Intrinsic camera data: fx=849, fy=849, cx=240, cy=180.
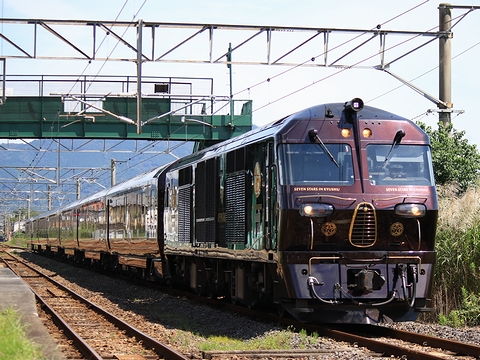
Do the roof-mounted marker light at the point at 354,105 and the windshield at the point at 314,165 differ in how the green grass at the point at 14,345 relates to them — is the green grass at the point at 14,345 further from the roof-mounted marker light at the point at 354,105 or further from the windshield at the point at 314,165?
the roof-mounted marker light at the point at 354,105

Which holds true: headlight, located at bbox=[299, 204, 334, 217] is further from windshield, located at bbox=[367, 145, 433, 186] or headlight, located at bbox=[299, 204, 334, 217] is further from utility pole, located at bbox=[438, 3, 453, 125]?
utility pole, located at bbox=[438, 3, 453, 125]

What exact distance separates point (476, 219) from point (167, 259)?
9423 millimetres

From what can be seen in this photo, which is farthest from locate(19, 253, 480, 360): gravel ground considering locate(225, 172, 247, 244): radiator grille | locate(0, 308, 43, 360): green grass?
locate(0, 308, 43, 360): green grass

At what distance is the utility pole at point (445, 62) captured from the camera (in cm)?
1873

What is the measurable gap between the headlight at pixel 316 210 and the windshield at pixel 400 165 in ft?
2.73

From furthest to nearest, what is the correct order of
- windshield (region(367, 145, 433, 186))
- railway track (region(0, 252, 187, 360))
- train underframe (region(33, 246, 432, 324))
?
windshield (region(367, 145, 433, 186))
train underframe (region(33, 246, 432, 324))
railway track (region(0, 252, 187, 360))

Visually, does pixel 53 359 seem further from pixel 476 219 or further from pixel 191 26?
pixel 191 26

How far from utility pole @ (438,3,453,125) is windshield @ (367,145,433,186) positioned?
6504mm

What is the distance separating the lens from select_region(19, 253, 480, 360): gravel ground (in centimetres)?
1062

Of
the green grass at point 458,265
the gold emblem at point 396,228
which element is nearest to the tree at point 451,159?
the green grass at point 458,265

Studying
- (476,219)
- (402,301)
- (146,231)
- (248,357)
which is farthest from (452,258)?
(146,231)

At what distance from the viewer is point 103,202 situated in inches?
1299

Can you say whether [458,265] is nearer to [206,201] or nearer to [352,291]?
[352,291]

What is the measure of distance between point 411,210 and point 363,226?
2.45 ft
